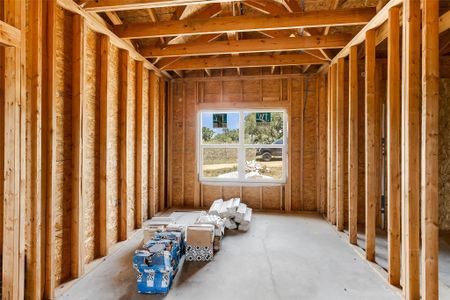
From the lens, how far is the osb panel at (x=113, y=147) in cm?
392

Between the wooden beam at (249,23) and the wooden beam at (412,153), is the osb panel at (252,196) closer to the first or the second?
the wooden beam at (249,23)

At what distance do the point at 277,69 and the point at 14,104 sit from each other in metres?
5.19

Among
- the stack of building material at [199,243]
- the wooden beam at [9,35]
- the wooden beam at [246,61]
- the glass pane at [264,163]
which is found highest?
the wooden beam at [246,61]

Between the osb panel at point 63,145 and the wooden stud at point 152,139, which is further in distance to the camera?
the wooden stud at point 152,139

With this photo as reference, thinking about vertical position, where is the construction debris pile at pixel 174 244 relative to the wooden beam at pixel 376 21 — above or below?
below

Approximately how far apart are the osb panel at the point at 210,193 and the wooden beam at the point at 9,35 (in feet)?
15.3

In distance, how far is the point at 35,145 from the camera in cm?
244

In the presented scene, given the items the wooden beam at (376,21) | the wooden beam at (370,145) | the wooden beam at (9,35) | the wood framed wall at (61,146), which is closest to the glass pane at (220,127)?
the wood framed wall at (61,146)

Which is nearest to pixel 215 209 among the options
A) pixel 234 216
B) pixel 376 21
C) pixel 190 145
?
pixel 234 216

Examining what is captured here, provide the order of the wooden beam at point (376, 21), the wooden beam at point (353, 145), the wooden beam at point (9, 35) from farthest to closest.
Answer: the wooden beam at point (353, 145) → the wooden beam at point (376, 21) → the wooden beam at point (9, 35)

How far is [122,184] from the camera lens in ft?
13.7

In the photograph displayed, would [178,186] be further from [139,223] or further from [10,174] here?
[10,174]

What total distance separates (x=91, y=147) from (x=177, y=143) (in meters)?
3.03

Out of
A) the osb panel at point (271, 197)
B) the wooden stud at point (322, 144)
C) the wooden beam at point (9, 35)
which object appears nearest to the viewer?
the wooden beam at point (9, 35)
